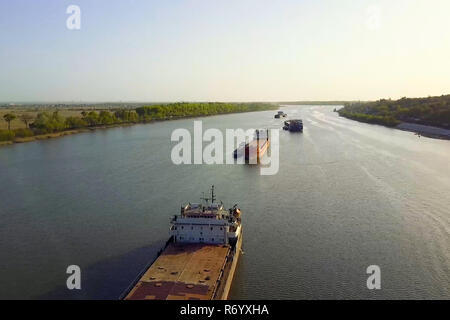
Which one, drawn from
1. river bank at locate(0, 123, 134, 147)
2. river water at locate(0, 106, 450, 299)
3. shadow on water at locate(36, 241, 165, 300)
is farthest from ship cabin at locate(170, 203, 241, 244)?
river bank at locate(0, 123, 134, 147)

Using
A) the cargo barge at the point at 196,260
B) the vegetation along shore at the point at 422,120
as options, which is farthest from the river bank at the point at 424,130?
the cargo barge at the point at 196,260

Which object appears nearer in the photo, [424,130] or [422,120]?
[424,130]

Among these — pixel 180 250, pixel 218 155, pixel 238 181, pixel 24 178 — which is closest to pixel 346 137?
pixel 218 155

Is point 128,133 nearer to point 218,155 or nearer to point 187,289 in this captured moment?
point 218,155

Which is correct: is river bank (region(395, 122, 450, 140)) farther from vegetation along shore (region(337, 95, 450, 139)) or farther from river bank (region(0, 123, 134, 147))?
river bank (region(0, 123, 134, 147))

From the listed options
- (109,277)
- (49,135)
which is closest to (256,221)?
(109,277)

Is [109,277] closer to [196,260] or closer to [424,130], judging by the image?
[196,260]
